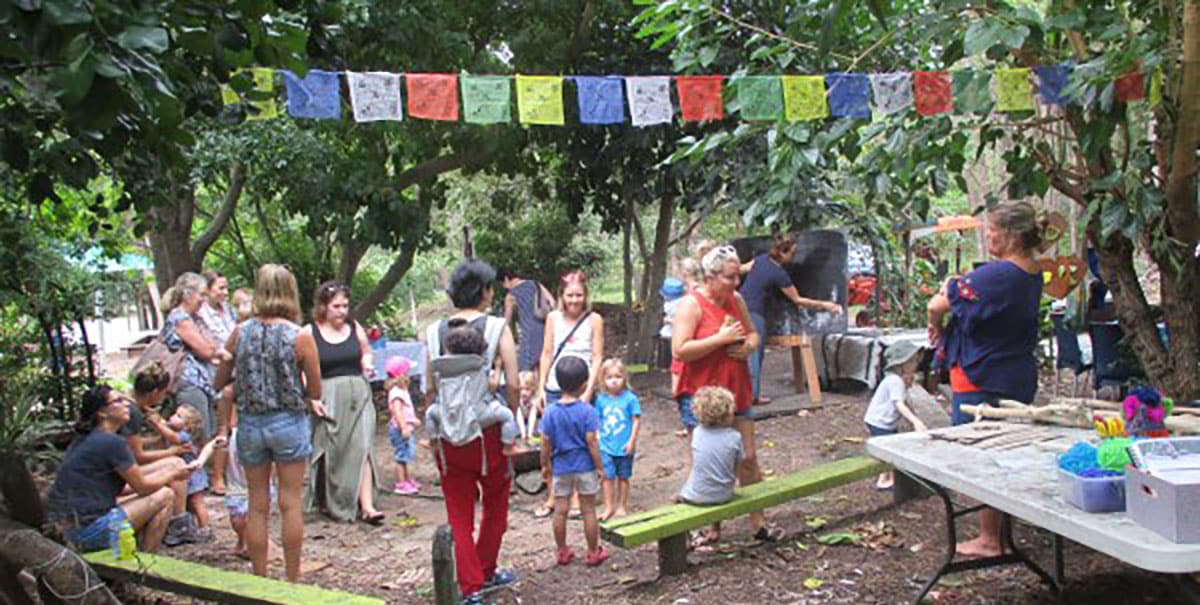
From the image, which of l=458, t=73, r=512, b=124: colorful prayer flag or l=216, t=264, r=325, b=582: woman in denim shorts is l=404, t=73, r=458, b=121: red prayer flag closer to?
l=458, t=73, r=512, b=124: colorful prayer flag

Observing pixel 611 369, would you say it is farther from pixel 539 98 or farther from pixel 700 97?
pixel 700 97

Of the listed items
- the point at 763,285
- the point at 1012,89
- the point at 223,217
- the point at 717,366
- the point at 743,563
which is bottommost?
the point at 743,563

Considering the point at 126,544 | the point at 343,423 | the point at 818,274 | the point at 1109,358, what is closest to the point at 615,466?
the point at 343,423

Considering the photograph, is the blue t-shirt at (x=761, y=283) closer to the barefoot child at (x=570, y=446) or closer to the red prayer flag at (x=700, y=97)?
the red prayer flag at (x=700, y=97)

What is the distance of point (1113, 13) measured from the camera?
4.80m

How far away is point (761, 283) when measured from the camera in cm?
858

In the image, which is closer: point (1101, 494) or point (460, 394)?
point (1101, 494)

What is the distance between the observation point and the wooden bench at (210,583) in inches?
155

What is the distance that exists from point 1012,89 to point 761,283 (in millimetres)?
2913

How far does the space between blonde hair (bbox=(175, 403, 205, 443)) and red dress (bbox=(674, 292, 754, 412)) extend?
3.04 m

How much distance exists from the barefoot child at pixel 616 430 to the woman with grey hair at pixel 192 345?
255cm

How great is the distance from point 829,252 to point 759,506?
5364mm

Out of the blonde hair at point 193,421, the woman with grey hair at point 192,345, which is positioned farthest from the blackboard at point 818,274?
the blonde hair at point 193,421

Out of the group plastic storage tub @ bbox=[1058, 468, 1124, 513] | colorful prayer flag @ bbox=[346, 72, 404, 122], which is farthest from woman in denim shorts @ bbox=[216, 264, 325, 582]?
plastic storage tub @ bbox=[1058, 468, 1124, 513]
